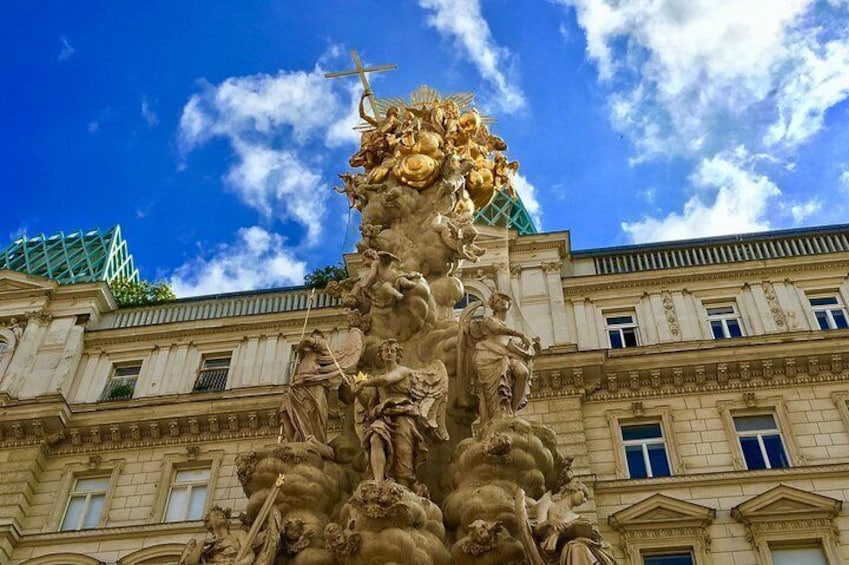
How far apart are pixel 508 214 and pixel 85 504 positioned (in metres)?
15.6

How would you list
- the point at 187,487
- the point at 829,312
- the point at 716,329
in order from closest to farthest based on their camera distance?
1. the point at 187,487
2. the point at 829,312
3. the point at 716,329

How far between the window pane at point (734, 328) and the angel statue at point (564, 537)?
52.3ft

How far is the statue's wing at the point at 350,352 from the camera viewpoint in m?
11.0

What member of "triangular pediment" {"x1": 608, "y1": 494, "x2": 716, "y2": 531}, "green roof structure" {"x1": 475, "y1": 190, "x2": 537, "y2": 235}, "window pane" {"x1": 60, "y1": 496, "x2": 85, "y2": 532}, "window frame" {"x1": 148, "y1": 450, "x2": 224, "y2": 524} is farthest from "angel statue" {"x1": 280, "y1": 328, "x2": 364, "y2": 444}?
"green roof structure" {"x1": 475, "y1": 190, "x2": 537, "y2": 235}

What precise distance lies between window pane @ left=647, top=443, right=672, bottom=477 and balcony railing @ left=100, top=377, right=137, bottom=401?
42.7ft

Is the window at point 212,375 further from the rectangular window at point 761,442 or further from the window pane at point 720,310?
the rectangular window at point 761,442

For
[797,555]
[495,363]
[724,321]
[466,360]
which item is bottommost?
[495,363]

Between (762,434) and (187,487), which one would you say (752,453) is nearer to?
(762,434)

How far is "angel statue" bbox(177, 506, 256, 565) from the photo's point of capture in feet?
28.2

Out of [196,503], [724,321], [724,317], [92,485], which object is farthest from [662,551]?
[92,485]

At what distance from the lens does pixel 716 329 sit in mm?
23391

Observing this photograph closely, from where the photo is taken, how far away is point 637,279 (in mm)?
24359

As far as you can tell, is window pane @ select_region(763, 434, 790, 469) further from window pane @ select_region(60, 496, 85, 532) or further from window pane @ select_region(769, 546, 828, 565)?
window pane @ select_region(60, 496, 85, 532)

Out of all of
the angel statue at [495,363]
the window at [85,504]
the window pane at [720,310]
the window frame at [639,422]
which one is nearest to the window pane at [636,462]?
the window frame at [639,422]
